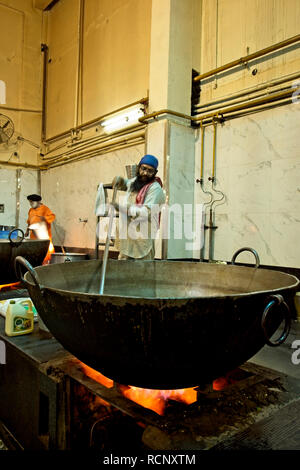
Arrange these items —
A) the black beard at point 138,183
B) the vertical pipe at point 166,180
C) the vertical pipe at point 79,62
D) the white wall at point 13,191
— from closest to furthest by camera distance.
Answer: the black beard at point 138,183, the vertical pipe at point 166,180, the vertical pipe at point 79,62, the white wall at point 13,191

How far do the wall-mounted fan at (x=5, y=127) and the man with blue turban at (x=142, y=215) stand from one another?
4292mm

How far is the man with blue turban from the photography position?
10.1 feet

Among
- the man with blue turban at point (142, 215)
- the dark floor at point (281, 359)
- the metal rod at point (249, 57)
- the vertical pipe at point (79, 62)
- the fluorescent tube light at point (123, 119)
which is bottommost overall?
the dark floor at point (281, 359)

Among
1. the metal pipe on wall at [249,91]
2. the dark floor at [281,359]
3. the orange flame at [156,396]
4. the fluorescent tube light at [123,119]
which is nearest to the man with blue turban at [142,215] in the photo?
the dark floor at [281,359]

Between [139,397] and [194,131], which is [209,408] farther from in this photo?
[194,131]

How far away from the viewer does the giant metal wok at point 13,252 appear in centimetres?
202

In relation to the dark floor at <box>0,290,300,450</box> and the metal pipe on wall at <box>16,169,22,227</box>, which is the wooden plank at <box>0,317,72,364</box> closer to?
the dark floor at <box>0,290,300,450</box>

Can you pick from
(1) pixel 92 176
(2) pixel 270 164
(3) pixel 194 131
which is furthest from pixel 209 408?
(1) pixel 92 176

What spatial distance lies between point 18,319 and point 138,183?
1.96m

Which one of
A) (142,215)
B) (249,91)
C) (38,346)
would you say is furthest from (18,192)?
(38,346)

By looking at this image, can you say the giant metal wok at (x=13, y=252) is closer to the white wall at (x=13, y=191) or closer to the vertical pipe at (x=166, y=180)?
the vertical pipe at (x=166, y=180)

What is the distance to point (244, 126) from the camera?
388 centimetres

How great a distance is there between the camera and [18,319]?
1.64 meters

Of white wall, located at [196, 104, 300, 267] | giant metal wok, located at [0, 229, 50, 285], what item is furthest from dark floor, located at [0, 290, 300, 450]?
white wall, located at [196, 104, 300, 267]
